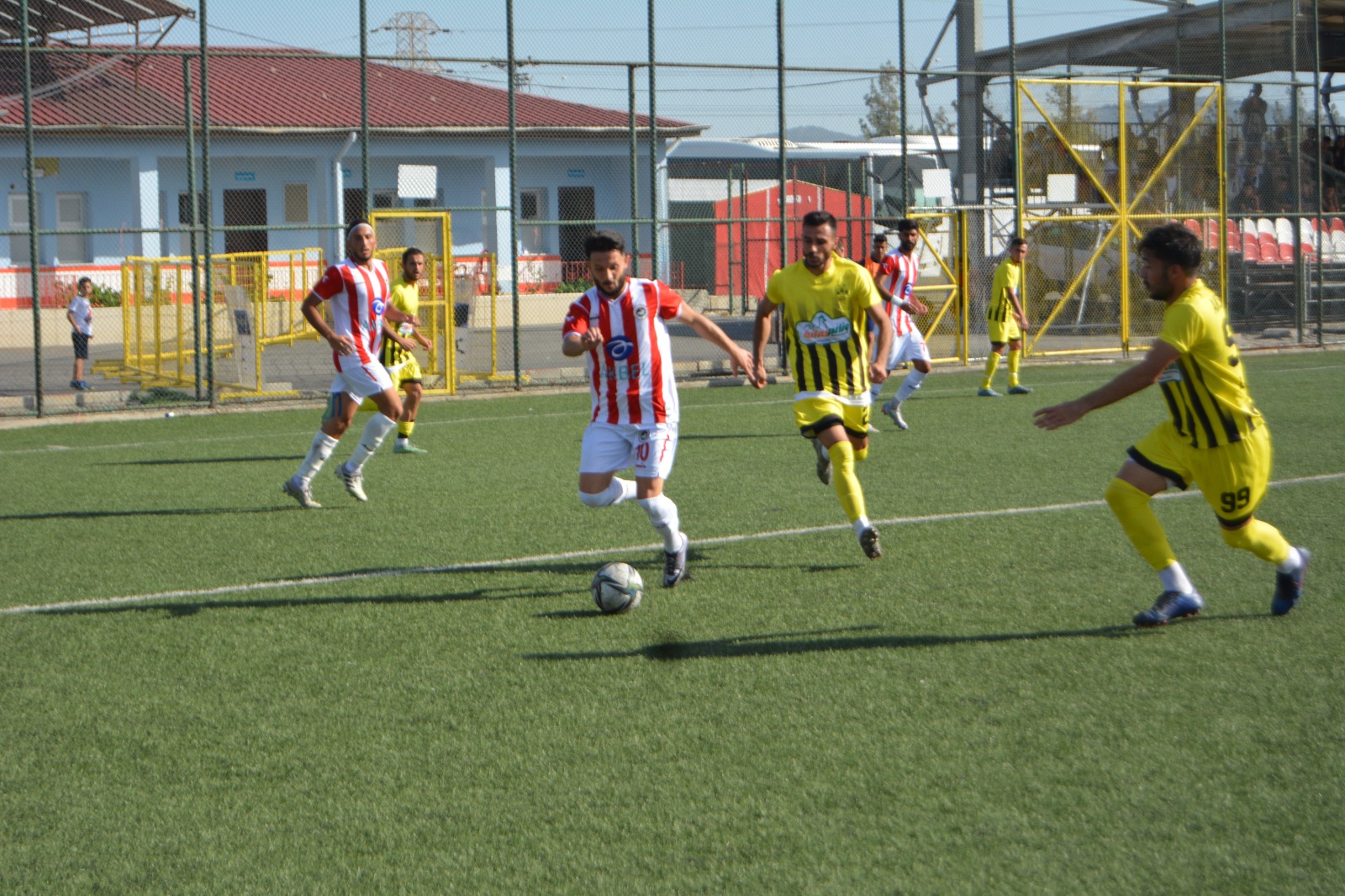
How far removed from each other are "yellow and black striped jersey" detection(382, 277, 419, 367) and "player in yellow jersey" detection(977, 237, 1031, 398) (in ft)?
23.2

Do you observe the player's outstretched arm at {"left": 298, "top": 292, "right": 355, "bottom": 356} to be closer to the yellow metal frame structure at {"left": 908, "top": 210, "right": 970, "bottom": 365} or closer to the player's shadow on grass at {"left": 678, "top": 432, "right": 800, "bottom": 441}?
the player's shadow on grass at {"left": 678, "top": 432, "right": 800, "bottom": 441}

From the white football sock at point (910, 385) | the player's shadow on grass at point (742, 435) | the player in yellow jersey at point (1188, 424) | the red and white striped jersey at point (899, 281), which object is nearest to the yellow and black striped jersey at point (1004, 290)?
the red and white striped jersey at point (899, 281)

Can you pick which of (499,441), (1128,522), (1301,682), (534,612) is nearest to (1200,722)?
(1301,682)

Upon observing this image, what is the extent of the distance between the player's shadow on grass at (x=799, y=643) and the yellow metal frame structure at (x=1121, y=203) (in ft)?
51.5

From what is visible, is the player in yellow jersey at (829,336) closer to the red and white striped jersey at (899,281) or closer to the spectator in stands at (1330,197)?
the red and white striped jersey at (899,281)

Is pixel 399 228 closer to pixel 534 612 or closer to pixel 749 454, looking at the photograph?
pixel 749 454

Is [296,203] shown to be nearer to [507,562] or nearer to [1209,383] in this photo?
[507,562]

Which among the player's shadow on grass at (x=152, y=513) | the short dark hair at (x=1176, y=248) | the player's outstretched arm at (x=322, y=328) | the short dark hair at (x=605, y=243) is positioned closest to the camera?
the short dark hair at (x=1176, y=248)

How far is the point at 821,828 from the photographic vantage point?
414 centimetres

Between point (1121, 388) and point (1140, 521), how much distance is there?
0.72m

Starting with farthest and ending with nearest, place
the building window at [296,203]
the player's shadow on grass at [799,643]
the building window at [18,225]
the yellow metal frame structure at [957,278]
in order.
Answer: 1. the building window at [296,203]
2. the building window at [18,225]
3. the yellow metal frame structure at [957,278]
4. the player's shadow on grass at [799,643]

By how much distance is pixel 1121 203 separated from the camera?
21.8 m

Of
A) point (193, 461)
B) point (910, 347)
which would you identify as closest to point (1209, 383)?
point (910, 347)

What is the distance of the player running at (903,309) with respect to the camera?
14.4 meters
